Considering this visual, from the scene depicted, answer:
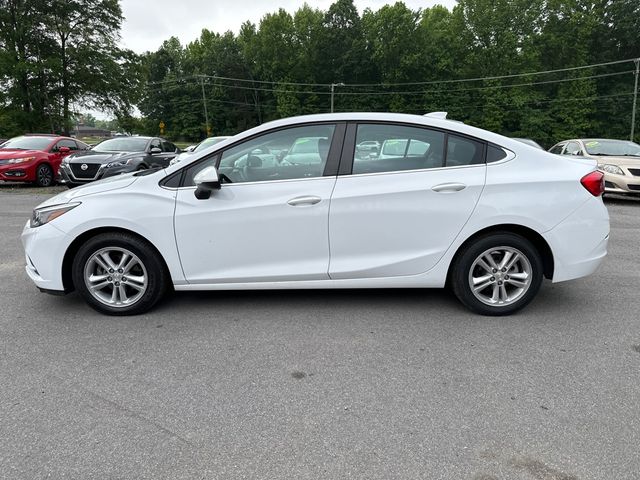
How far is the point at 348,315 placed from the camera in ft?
12.9

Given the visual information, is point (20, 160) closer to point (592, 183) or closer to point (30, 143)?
point (30, 143)

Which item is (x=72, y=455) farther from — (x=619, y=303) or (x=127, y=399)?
(x=619, y=303)

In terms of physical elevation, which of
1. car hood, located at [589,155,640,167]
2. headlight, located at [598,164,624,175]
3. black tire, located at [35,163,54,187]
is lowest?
black tire, located at [35,163,54,187]

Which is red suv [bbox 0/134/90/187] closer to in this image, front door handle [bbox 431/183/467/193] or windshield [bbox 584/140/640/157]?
front door handle [bbox 431/183/467/193]

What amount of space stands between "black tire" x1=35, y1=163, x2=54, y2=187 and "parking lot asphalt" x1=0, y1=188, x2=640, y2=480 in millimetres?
10600

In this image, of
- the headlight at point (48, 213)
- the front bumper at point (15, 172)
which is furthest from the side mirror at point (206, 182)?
the front bumper at point (15, 172)

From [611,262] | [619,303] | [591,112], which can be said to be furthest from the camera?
[591,112]

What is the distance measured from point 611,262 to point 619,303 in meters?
1.67

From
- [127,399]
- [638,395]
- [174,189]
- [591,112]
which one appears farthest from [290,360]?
[591,112]

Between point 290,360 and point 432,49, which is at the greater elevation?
point 432,49

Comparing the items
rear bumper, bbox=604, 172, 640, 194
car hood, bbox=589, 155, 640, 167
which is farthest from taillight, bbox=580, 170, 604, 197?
car hood, bbox=589, 155, 640, 167

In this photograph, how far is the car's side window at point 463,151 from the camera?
12.6 ft

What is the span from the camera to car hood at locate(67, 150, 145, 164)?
11.8 meters

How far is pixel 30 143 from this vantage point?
550 inches
